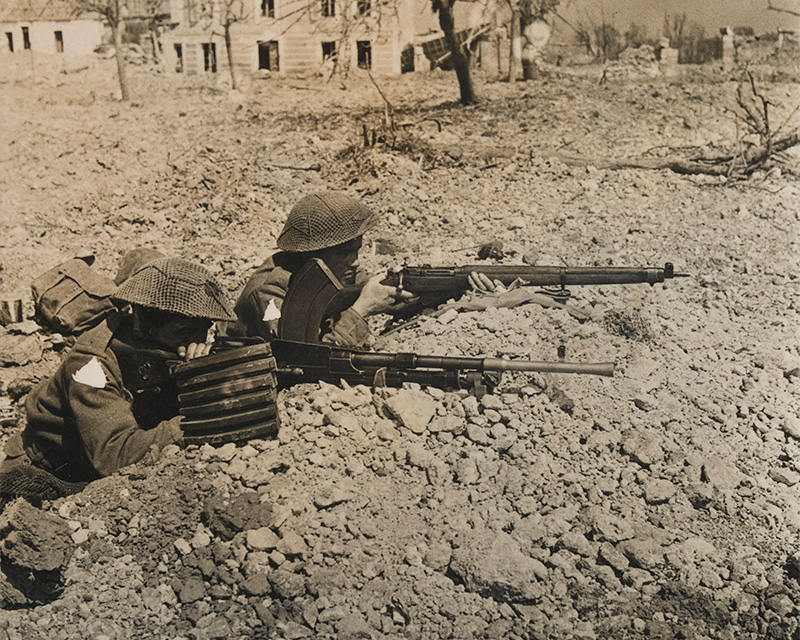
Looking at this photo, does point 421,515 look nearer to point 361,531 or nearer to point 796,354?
point 361,531

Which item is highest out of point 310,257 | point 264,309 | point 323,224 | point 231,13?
point 231,13

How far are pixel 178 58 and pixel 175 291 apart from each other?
402 centimetres

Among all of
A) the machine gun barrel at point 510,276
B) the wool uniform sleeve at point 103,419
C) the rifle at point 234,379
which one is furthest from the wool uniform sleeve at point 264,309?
the wool uniform sleeve at point 103,419

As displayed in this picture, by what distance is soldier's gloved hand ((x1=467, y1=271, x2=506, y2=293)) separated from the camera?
5.85 meters

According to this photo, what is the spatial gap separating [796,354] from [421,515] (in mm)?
2775

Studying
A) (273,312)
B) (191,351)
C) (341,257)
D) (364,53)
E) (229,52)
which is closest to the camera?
(191,351)

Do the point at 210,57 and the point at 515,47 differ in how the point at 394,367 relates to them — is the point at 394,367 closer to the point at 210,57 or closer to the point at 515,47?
the point at 210,57

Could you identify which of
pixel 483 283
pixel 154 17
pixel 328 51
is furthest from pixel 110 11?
pixel 483 283

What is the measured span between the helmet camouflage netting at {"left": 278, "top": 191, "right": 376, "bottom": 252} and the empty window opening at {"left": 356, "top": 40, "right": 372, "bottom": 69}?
209 centimetres

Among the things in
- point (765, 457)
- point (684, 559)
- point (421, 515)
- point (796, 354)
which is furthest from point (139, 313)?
point (796, 354)

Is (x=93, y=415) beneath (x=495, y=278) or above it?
beneath

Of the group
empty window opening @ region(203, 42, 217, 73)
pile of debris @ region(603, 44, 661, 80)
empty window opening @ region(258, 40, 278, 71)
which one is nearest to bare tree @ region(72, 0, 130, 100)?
empty window opening @ region(203, 42, 217, 73)

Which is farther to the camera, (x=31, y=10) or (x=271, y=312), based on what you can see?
(x=31, y=10)

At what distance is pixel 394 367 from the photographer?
4586 mm
